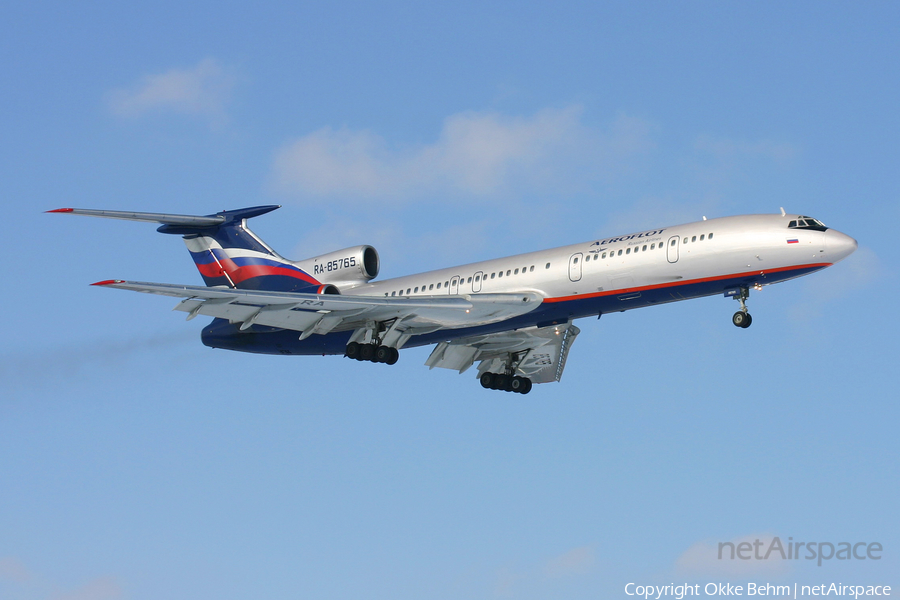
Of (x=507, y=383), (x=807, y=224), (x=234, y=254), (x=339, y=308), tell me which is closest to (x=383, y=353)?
(x=339, y=308)

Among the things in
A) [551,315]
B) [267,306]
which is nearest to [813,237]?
[551,315]

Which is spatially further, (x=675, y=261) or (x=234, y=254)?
(x=234, y=254)

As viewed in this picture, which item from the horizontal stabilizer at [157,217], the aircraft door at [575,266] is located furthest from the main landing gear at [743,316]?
the horizontal stabilizer at [157,217]

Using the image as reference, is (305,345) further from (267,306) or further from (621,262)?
(621,262)

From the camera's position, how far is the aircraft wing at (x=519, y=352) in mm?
33969

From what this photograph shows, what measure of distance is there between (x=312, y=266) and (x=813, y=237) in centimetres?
1517

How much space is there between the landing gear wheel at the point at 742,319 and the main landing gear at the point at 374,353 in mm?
9770

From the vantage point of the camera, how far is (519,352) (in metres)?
35.1

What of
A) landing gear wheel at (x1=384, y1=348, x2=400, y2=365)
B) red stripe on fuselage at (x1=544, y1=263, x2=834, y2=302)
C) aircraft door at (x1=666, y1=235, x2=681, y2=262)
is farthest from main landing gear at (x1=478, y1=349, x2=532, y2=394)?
aircraft door at (x1=666, y1=235, x2=681, y2=262)

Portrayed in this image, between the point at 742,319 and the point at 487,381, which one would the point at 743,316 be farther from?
the point at 487,381

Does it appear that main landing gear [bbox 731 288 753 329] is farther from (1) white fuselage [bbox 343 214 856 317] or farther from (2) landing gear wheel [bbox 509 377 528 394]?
(2) landing gear wheel [bbox 509 377 528 394]

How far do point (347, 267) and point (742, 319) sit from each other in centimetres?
1218

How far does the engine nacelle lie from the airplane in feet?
0.10

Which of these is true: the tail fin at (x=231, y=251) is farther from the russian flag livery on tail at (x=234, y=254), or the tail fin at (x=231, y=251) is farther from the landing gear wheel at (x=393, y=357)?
the landing gear wheel at (x=393, y=357)
